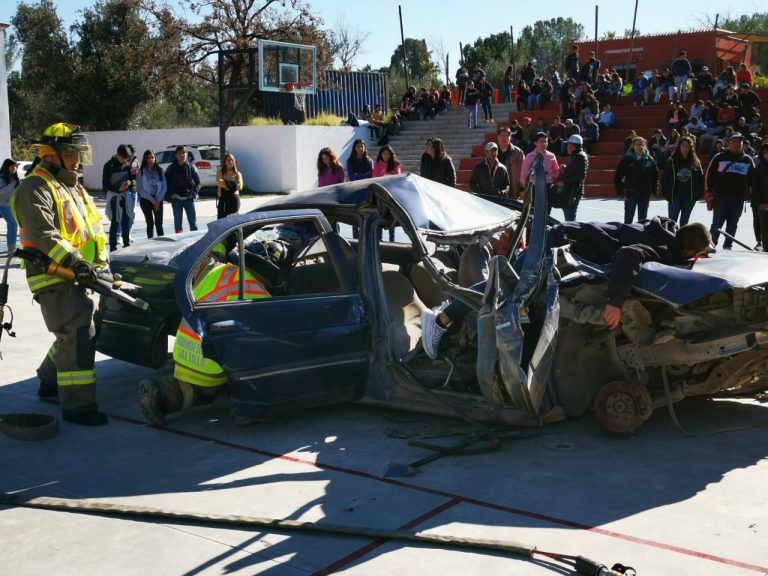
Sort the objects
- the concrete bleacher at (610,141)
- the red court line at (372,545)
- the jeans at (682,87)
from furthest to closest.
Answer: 1. the jeans at (682,87)
2. the concrete bleacher at (610,141)
3. the red court line at (372,545)

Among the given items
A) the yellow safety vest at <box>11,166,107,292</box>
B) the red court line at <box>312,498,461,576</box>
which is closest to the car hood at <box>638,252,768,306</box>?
the red court line at <box>312,498,461,576</box>

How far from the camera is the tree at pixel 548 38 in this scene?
7744 cm

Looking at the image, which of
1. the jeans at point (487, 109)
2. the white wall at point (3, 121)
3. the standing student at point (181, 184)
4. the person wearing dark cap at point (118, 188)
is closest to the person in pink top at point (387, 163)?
the standing student at point (181, 184)

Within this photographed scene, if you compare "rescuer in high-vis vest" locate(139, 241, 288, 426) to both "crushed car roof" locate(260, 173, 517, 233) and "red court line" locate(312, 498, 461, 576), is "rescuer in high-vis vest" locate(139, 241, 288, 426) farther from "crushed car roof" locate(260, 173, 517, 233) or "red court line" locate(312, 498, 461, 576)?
"red court line" locate(312, 498, 461, 576)

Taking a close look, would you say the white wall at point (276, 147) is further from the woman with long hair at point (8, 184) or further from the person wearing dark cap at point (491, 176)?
the person wearing dark cap at point (491, 176)

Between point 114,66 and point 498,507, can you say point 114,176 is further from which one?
point 114,66

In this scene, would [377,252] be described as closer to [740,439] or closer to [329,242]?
[329,242]

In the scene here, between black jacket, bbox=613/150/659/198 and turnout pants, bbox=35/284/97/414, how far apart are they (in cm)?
934

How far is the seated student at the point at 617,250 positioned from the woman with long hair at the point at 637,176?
775 centimetres

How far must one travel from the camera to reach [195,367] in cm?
593

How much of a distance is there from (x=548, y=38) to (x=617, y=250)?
86028mm

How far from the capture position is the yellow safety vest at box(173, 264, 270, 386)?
5.91 metres

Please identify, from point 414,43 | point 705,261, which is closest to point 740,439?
point 705,261

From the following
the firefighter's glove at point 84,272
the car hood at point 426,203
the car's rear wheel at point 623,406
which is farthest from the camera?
the car hood at point 426,203
